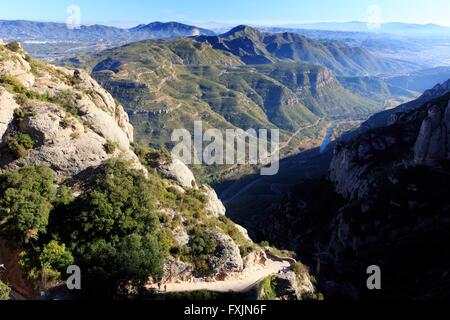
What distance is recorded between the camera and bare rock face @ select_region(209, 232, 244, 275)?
40.0 metres

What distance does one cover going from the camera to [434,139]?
80.1 m

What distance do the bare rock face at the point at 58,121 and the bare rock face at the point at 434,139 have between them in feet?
192

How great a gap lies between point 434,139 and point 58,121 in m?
68.3

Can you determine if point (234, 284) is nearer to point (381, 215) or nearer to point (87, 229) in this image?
point (87, 229)

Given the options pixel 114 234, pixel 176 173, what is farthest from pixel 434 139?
pixel 114 234

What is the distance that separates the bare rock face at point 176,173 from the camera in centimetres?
5375

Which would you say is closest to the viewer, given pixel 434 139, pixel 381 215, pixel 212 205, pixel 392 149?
pixel 212 205

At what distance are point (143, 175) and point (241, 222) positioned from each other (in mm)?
83829

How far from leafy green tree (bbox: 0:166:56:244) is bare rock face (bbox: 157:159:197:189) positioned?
16.6 metres

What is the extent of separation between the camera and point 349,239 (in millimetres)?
77000

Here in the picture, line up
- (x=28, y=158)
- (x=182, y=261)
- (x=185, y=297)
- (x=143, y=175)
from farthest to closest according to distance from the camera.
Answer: (x=143, y=175) → (x=28, y=158) → (x=182, y=261) → (x=185, y=297)

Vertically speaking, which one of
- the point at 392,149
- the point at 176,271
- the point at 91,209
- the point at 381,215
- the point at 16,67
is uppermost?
the point at 16,67

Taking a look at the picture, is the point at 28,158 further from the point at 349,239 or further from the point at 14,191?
the point at 349,239
